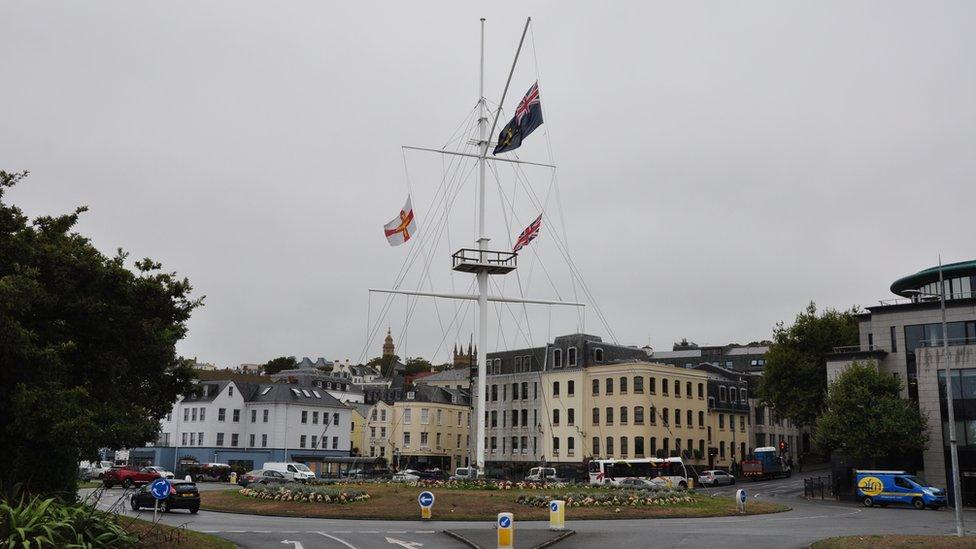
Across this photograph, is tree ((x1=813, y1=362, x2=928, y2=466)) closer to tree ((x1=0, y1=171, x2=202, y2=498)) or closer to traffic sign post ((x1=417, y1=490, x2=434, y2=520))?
traffic sign post ((x1=417, y1=490, x2=434, y2=520))

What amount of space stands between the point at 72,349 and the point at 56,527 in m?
4.61

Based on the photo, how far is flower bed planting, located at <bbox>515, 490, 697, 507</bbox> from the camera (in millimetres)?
37844

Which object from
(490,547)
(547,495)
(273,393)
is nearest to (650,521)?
(547,495)

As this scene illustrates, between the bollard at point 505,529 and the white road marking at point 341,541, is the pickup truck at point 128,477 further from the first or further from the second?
the bollard at point 505,529

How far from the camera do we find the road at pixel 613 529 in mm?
25359

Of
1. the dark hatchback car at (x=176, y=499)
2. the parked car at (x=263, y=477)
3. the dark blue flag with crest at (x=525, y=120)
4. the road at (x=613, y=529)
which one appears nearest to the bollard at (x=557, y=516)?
the road at (x=613, y=529)

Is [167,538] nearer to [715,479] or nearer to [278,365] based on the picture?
[715,479]

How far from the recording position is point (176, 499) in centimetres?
3709

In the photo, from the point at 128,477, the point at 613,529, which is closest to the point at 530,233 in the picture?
the point at 613,529

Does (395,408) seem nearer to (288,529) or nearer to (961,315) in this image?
(961,315)

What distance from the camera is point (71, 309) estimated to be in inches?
833

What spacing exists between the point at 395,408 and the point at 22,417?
85.3 meters

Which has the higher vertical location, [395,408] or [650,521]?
[395,408]

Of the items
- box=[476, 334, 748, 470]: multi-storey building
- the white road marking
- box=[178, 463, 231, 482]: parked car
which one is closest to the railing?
box=[476, 334, 748, 470]: multi-storey building
